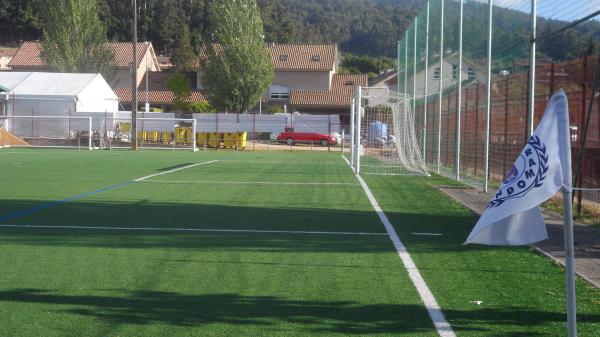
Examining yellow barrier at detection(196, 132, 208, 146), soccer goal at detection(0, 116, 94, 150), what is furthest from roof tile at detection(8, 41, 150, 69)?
yellow barrier at detection(196, 132, 208, 146)

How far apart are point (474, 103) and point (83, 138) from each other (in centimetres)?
3224

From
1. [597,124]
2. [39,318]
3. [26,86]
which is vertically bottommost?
[39,318]

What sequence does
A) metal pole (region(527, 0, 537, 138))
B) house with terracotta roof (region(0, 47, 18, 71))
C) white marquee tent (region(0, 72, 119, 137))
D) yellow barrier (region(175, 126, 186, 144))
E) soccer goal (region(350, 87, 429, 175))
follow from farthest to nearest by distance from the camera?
house with terracotta roof (region(0, 47, 18, 71))
yellow barrier (region(175, 126, 186, 144))
white marquee tent (region(0, 72, 119, 137))
soccer goal (region(350, 87, 429, 175))
metal pole (region(527, 0, 537, 138))

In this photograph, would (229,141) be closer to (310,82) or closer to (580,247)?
(310,82)

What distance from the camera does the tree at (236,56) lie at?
56250 millimetres

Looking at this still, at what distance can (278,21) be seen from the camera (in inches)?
4193

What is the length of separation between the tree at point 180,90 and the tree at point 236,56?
6867 millimetres

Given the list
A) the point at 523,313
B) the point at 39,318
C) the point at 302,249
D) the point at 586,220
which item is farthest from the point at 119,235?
the point at 586,220

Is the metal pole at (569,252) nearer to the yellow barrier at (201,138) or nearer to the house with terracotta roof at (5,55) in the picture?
the yellow barrier at (201,138)

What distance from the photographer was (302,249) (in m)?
8.66

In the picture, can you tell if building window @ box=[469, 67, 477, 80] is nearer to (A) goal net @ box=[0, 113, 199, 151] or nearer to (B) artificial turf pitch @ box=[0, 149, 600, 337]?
(B) artificial turf pitch @ box=[0, 149, 600, 337]

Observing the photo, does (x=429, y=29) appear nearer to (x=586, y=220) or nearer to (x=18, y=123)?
(x=586, y=220)

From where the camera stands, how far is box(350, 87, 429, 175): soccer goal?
23.1m

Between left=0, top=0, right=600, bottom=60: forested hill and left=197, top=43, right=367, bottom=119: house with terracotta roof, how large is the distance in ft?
33.1
